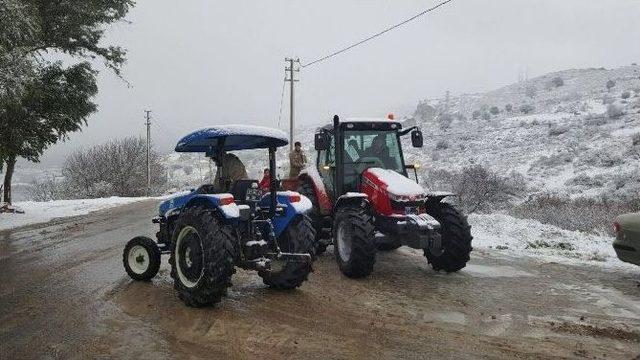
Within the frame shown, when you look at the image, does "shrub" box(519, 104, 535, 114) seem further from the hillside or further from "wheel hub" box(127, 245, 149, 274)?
"wheel hub" box(127, 245, 149, 274)

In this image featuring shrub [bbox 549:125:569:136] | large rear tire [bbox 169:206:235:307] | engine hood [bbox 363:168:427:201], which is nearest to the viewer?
large rear tire [bbox 169:206:235:307]

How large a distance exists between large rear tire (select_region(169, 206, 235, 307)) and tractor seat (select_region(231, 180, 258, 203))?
476 millimetres

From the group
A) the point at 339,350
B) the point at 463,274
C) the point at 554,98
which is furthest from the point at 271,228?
the point at 554,98

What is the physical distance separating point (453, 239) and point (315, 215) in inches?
106

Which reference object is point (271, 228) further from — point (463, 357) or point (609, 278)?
point (609, 278)

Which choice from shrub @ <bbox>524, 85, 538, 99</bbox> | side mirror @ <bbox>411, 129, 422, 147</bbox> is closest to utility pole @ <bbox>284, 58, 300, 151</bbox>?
side mirror @ <bbox>411, 129, 422, 147</bbox>

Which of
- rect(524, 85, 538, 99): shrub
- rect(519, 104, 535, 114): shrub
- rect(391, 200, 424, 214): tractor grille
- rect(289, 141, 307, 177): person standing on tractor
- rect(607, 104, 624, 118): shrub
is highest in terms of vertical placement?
rect(524, 85, 538, 99): shrub

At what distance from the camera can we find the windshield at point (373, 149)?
9.37m

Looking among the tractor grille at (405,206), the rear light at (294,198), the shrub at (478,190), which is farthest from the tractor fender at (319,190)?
the shrub at (478,190)

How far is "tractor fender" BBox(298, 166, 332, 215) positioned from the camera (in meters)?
9.55

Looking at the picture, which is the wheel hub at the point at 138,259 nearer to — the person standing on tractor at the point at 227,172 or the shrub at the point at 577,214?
the person standing on tractor at the point at 227,172

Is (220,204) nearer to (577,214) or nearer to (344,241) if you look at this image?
(344,241)

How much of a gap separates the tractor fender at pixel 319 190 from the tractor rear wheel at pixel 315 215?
8 centimetres

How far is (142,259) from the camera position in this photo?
725 cm
